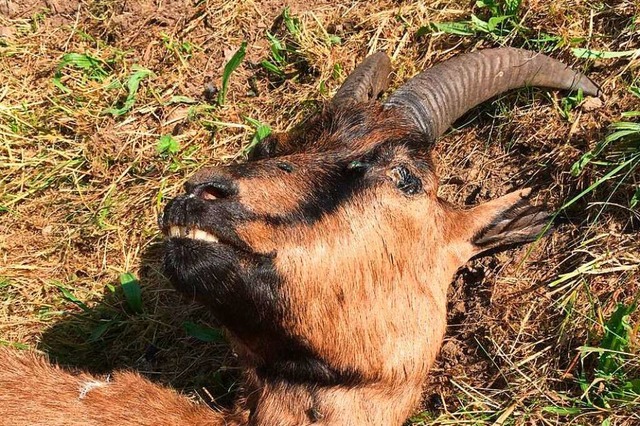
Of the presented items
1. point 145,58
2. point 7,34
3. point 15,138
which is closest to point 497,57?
point 145,58

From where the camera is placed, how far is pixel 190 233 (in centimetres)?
342

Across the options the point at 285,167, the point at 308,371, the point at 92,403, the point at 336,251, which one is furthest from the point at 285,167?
the point at 92,403

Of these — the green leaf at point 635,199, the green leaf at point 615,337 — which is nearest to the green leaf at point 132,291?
the green leaf at point 615,337

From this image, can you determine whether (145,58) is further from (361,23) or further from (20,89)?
(361,23)

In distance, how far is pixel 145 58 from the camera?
21.2 ft

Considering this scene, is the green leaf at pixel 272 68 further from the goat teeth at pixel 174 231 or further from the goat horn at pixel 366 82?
the goat teeth at pixel 174 231

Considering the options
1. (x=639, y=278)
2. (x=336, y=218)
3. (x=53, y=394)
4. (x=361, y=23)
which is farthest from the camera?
(x=361, y=23)

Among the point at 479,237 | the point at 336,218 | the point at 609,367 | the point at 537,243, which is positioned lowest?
the point at 609,367

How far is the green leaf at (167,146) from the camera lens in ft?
19.6

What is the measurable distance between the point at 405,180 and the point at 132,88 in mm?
3180

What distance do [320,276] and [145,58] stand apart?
354cm

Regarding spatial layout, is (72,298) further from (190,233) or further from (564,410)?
(564,410)

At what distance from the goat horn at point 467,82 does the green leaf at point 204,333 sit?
199cm

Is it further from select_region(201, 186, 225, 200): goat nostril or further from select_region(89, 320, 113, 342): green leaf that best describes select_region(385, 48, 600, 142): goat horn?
Answer: select_region(89, 320, 113, 342): green leaf
